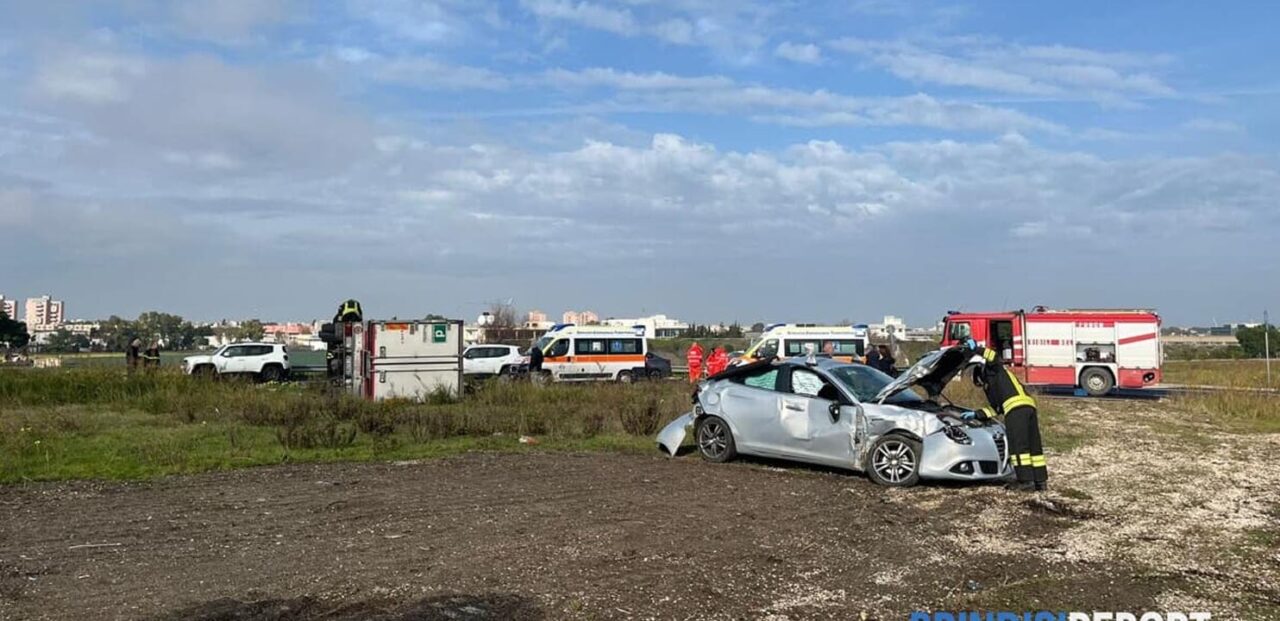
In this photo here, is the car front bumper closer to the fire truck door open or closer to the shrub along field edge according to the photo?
the shrub along field edge

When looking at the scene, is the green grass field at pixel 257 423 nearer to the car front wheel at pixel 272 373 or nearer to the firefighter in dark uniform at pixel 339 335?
the firefighter in dark uniform at pixel 339 335

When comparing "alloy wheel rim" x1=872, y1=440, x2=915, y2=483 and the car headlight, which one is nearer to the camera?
the car headlight

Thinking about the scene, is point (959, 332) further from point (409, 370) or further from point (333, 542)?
point (333, 542)

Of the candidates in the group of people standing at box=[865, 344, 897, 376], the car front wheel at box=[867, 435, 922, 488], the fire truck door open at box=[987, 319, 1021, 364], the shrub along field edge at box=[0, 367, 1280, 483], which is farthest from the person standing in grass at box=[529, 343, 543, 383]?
the car front wheel at box=[867, 435, 922, 488]

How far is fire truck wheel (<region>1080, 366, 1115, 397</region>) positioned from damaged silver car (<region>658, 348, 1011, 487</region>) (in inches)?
759

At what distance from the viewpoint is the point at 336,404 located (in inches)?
741

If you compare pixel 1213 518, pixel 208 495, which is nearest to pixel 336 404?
pixel 208 495

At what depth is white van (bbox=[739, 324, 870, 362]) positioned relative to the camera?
30.5 m

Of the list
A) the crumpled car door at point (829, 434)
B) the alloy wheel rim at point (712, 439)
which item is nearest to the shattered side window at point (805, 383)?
the crumpled car door at point (829, 434)

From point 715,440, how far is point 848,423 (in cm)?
192

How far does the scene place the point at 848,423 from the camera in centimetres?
1102

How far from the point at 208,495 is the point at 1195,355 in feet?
194

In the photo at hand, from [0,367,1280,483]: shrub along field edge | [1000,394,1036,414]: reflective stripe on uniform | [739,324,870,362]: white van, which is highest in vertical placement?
[739,324,870,362]: white van

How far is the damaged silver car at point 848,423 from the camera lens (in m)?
10.3
